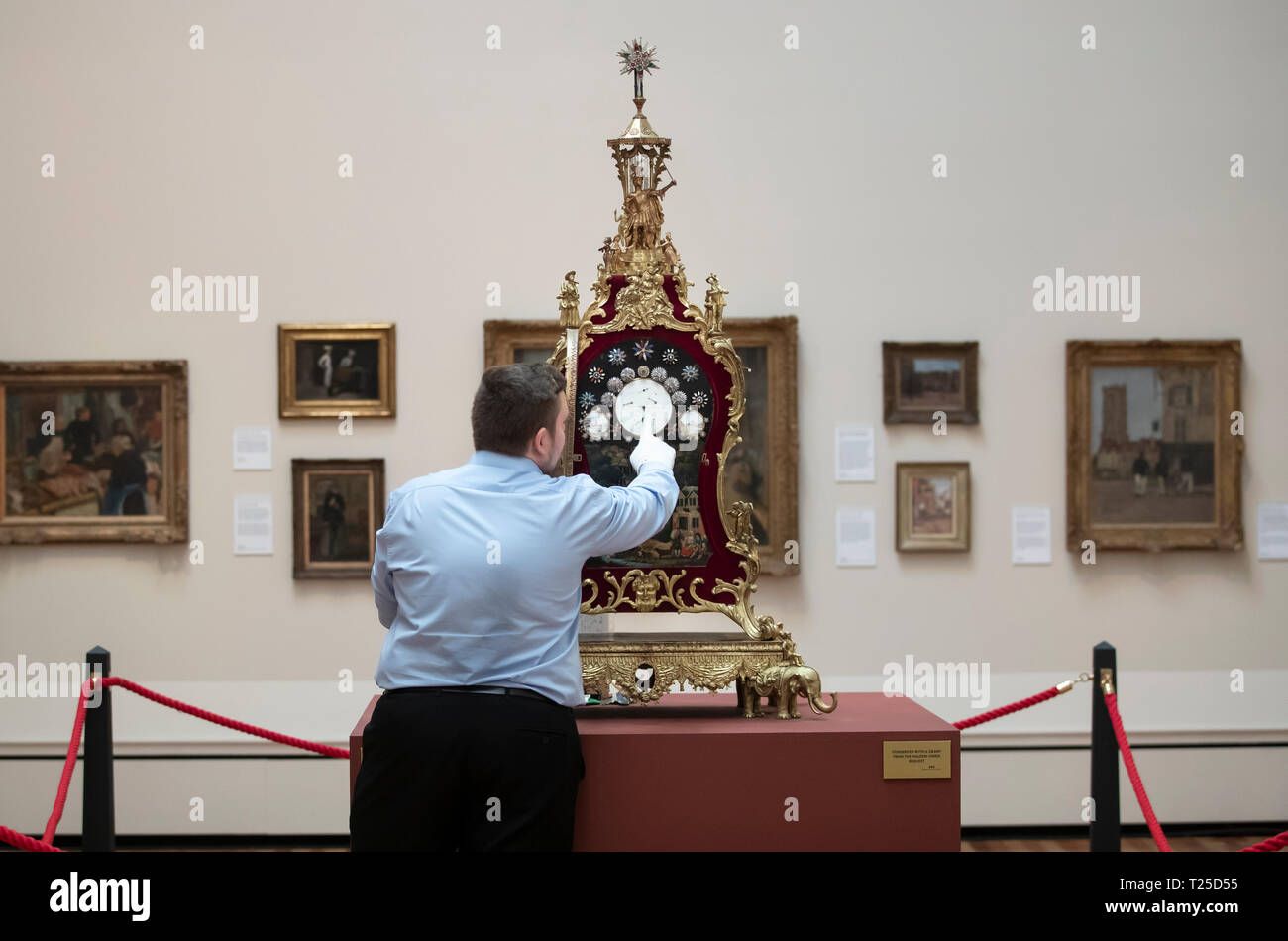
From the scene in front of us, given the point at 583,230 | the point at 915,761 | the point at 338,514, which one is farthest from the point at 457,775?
the point at 583,230

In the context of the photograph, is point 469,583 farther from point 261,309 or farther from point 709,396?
point 261,309

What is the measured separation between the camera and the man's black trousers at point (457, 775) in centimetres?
398

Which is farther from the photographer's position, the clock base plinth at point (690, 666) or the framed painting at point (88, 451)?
the framed painting at point (88, 451)

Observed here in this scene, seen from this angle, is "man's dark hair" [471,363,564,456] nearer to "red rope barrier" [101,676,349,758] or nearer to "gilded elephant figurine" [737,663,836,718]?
"gilded elephant figurine" [737,663,836,718]

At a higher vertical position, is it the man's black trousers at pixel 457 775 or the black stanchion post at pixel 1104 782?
the man's black trousers at pixel 457 775

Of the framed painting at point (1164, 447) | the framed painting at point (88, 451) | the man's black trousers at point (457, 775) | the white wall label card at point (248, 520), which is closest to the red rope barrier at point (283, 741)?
the man's black trousers at point (457, 775)

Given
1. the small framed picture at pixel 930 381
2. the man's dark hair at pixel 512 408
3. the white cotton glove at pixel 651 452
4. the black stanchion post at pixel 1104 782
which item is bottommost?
the black stanchion post at pixel 1104 782

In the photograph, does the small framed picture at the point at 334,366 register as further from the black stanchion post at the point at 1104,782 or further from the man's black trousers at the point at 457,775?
the black stanchion post at the point at 1104,782

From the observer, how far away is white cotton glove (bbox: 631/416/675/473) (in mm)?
4863

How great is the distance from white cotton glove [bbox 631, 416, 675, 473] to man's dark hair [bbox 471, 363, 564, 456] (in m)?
0.66

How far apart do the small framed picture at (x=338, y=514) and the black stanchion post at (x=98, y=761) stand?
259cm

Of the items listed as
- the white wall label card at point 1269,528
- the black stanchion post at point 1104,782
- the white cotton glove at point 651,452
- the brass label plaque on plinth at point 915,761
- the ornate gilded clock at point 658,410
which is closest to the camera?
the brass label plaque on plinth at point 915,761

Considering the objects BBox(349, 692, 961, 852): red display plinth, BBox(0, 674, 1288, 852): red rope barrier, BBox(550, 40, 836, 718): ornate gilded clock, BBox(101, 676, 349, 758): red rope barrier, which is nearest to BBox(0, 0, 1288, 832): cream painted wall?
BBox(101, 676, 349, 758): red rope barrier

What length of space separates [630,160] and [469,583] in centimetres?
216
